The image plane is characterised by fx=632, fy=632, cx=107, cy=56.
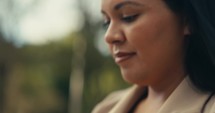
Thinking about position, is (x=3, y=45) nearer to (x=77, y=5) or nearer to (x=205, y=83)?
(x=77, y=5)

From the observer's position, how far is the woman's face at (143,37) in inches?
45.4

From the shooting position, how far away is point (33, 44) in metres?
5.96

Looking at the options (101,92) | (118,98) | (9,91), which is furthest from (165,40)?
(9,91)

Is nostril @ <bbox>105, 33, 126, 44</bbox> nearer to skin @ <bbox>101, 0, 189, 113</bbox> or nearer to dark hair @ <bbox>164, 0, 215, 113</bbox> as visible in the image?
skin @ <bbox>101, 0, 189, 113</bbox>

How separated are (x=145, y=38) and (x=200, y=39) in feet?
0.33

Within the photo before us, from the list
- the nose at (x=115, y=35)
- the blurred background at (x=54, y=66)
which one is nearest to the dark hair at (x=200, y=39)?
the nose at (x=115, y=35)

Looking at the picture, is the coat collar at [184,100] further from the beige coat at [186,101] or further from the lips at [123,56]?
the lips at [123,56]

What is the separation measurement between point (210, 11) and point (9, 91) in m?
5.16

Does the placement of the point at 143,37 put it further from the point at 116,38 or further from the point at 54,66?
the point at 54,66

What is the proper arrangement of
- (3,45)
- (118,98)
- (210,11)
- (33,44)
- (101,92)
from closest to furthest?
1. (210,11)
2. (118,98)
3. (101,92)
4. (3,45)
5. (33,44)

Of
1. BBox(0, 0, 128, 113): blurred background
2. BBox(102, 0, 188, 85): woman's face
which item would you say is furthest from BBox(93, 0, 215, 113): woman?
BBox(0, 0, 128, 113): blurred background

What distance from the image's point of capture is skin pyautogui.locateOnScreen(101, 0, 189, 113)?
1.15 meters

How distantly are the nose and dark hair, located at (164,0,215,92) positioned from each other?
0.10 m

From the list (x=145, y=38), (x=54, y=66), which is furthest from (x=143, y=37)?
(x=54, y=66)
